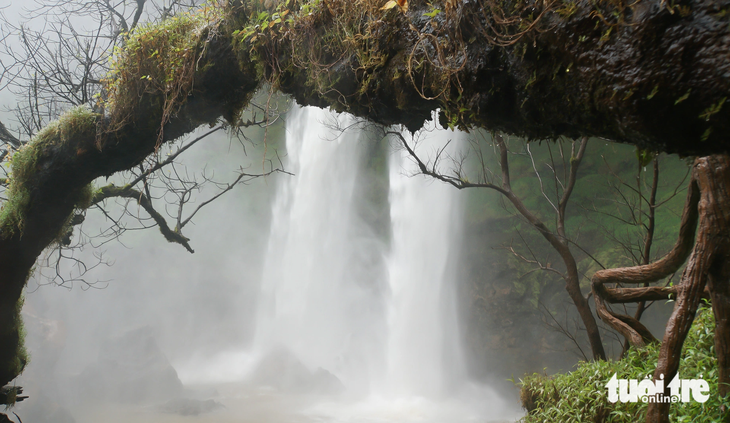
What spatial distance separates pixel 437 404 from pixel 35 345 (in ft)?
42.1

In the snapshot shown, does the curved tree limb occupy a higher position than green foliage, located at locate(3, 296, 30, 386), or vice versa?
the curved tree limb

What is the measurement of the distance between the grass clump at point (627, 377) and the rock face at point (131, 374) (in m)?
11.9

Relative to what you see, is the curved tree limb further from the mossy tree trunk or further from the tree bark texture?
the mossy tree trunk

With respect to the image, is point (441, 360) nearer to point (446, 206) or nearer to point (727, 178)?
point (446, 206)

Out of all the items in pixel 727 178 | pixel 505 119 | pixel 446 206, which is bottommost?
pixel 505 119

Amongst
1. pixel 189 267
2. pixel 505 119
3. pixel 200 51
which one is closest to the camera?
pixel 505 119

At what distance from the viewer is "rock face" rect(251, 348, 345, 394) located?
12.1m

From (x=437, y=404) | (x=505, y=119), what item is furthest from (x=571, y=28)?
(x=437, y=404)

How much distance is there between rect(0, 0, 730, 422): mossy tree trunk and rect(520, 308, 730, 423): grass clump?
7.55 ft

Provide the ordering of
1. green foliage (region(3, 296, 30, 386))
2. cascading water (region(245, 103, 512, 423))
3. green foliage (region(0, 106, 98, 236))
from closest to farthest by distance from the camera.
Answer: green foliage (region(0, 106, 98, 236))
green foliage (region(3, 296, 30, 386))
cascading water (region(245, 103, 512, 423))

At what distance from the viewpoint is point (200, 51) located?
8.32ft

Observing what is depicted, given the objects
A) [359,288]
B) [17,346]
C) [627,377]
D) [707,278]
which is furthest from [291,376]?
[707,278]

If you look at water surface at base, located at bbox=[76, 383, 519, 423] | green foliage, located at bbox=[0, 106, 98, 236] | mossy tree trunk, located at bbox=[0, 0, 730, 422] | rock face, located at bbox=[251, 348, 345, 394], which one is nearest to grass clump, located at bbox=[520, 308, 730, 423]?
mossy tree trunk, located at bbox=[0, 0, 730, 422]

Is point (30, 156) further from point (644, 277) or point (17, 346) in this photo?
point (644, 277)
